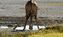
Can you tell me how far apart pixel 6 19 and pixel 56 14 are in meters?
3.69

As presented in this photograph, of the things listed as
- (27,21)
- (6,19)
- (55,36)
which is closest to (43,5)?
(6,19)

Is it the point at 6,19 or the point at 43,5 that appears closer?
the point at 6,19

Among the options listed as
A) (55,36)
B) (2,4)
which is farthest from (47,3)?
(55,36)

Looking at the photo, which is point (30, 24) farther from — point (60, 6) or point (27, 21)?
point (60, 6)

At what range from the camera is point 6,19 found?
850 inches

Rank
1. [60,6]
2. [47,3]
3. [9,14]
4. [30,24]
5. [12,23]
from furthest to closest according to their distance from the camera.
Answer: [47,3]
[60,6]
[9,14]
[12,23]
[30,24]

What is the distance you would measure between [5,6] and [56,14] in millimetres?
4627

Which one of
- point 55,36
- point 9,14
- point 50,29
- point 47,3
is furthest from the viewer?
point 47,3

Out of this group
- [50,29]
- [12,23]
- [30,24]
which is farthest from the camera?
[12,23]

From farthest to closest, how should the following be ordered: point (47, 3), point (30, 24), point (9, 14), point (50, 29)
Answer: point (47, 3) → point (9, 14) → point (30, 24) → point (50, 29)

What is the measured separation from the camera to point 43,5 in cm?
2652

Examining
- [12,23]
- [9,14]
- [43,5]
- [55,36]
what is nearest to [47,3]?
[43,5]

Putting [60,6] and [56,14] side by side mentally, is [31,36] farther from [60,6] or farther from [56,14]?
[60,6]

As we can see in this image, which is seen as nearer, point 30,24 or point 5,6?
point 30,24
